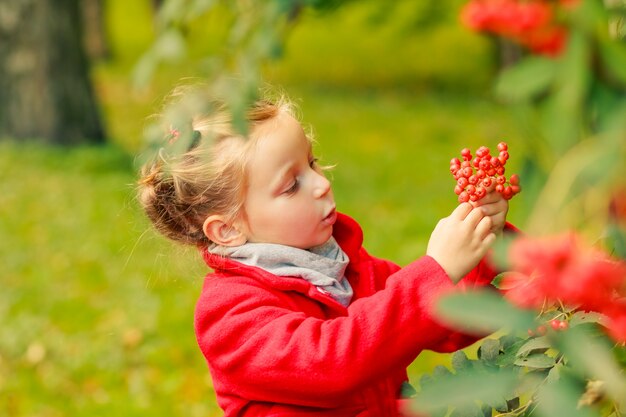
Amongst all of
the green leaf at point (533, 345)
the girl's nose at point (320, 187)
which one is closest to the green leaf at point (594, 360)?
the green leaf at point (533, 345)

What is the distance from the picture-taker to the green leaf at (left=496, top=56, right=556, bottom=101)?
951 millimetres

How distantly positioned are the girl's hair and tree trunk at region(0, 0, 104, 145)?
7113 mm

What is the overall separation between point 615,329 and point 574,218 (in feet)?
0.45

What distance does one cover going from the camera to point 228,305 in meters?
2.00

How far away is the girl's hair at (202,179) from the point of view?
2.08 metres

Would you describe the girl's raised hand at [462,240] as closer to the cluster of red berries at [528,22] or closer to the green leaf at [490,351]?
the green leaf at [490,351]

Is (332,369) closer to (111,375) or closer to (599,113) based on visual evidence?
(599,113)

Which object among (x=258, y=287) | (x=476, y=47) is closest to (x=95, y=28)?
(x=476, y=47)

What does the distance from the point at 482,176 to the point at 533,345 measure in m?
0.33

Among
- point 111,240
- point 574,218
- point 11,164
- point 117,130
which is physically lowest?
point 117,130

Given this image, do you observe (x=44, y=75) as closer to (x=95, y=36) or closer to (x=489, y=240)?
(x=489, y=240)

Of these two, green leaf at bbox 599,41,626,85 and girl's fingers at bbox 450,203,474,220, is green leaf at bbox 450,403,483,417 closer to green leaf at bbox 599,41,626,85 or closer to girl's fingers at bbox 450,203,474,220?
girl's fingers at bbox 450,203,474,220

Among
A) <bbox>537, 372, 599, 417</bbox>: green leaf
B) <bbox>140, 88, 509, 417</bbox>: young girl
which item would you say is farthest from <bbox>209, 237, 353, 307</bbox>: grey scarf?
<bbox>537, 372, 599, 417</bbox>: green leaf

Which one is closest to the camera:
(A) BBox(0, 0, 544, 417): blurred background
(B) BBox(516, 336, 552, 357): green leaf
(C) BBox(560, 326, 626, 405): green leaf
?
(C) BBox(560, 326, 626, 405): green leaf
